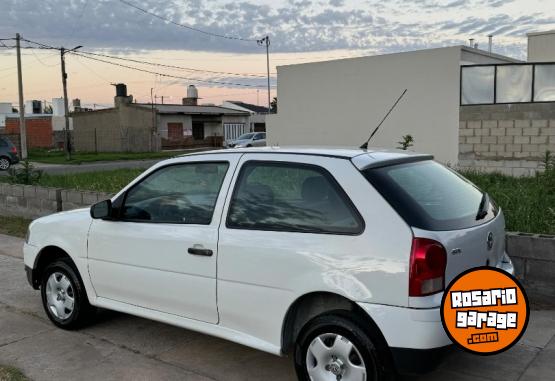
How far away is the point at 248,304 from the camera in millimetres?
3807

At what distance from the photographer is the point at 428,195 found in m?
3.60

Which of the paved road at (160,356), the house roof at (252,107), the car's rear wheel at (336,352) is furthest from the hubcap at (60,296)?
the house roof at (252,107)

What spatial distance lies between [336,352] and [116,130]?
46.6 meters

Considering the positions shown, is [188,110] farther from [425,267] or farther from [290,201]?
[425,267]

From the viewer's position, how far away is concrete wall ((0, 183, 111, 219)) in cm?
971

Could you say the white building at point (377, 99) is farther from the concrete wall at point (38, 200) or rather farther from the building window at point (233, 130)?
the building window at point (233, 130)

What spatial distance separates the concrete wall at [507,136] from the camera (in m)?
17.1

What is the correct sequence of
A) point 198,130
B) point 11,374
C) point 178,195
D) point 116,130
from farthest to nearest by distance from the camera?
point 198,130 < point 116,130 < point 178,195 < point 11,374

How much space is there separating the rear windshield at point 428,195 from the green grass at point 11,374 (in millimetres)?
2943

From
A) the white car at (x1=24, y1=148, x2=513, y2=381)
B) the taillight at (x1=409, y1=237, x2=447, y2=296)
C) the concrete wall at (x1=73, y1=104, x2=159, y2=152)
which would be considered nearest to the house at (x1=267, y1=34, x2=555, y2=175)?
the white car at (x1=24, y1=148, x2=513, y2=381)

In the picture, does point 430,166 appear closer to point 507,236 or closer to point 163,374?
point 507,236

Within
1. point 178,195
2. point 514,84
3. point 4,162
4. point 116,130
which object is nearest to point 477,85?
point 514,84

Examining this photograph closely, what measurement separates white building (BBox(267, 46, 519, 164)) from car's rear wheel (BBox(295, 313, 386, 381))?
16.6 m

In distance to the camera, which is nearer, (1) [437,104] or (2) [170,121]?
(1) [437,104]
